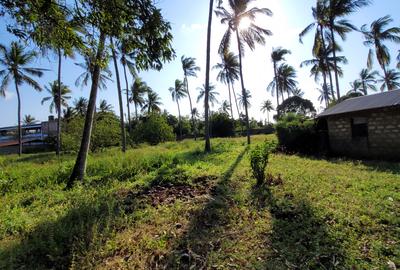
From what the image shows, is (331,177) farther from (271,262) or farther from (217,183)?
(271,262)

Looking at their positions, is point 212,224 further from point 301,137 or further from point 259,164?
point 301,137

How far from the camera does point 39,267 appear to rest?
3.84 m

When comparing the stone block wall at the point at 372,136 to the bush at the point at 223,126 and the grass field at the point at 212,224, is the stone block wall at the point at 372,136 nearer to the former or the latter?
the grass field at the point at 212,224

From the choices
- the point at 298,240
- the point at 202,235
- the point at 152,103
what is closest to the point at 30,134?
the point at 152,103

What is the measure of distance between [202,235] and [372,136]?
10121 millimetres

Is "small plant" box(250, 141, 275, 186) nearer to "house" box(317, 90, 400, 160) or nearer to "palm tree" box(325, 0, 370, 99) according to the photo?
"house" box(317, 90, 400, 160)

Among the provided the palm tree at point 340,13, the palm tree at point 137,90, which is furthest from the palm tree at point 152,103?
the palm tree at point 340,13

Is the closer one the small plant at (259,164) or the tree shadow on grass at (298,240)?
the tree shadow on grass at (298,240)

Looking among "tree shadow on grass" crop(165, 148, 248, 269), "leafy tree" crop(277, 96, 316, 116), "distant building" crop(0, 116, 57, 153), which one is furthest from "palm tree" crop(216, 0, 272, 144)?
"distant building" crop(0, 116, 57, 153)

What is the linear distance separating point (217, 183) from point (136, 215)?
103 inches

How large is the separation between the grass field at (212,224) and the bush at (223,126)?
31.2 metres

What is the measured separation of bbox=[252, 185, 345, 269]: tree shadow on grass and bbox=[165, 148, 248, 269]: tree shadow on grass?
76cm

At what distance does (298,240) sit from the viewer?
4.23 m

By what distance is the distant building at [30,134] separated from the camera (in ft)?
154
